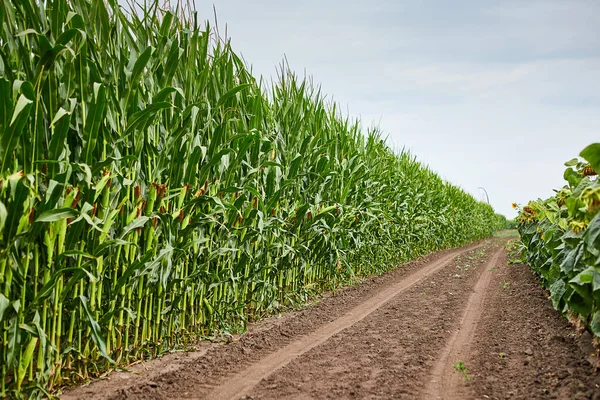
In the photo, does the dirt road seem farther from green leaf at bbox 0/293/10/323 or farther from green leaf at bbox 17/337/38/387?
green leaf at bbox 0/293/10/323

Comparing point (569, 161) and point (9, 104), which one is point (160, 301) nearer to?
point (9, 104)

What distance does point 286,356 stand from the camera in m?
4.24

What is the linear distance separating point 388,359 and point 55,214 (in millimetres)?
2862

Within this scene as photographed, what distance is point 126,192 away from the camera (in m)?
3.41

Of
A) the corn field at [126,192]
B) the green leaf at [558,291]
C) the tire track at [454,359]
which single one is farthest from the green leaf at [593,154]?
the corn field at [126,192]

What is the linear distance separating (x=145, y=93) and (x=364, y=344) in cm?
301

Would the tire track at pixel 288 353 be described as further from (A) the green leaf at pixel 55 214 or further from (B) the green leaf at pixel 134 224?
(A) the green leaf at pixel 55 214

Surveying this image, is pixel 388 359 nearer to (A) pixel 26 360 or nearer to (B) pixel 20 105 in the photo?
(A) pixel 26 360

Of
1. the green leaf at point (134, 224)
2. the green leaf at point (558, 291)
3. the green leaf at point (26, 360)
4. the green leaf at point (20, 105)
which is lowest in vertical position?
the green leaf at point (26, 360)

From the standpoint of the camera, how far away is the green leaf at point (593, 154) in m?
2.74

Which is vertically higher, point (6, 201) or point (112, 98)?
point (112, 98)

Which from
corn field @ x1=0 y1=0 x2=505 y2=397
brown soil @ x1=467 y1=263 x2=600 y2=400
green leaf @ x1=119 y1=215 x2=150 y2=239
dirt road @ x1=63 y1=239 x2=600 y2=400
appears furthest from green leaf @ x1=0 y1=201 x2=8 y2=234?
brown soil @ x1=467 y1=263 x2=600 y2=400

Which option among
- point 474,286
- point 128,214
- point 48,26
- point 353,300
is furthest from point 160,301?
point 474,286

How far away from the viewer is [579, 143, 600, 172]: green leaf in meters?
2.74
